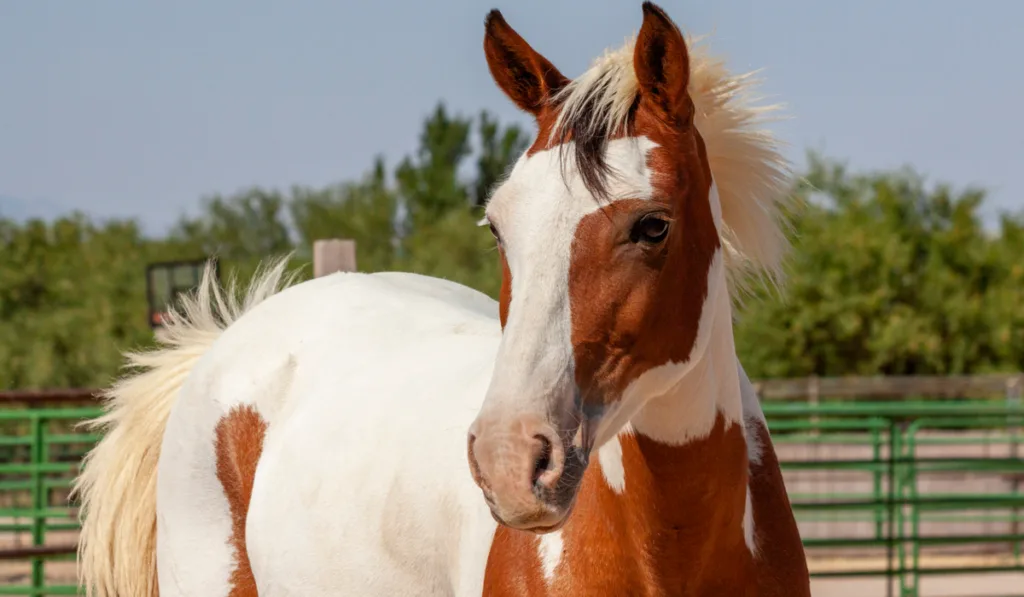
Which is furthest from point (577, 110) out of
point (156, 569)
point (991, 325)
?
point (991, 325)

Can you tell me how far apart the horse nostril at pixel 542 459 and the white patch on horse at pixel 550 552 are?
1.61ft

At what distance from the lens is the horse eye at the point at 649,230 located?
2150mm

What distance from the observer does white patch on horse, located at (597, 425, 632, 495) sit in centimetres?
239

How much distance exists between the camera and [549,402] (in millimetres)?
2000

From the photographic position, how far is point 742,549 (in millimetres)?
2445

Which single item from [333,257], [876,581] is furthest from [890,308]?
[333,257]

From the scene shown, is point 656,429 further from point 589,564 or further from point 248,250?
point 248,250

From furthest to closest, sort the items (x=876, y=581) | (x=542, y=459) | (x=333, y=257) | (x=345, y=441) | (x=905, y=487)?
1. (x=876, y=581)
2. (x=905, y=487)
3. (x=333, y=257)
4. (x=345, y=441)
5. (x=542, y=459)

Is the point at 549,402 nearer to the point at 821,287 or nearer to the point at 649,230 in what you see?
the point at 649,230

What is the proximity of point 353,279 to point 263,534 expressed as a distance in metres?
0.95

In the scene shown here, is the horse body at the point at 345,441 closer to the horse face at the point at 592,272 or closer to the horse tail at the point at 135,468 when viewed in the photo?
the horse tail at the point at 135,468

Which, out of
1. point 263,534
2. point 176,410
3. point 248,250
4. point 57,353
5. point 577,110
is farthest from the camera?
point 248,250

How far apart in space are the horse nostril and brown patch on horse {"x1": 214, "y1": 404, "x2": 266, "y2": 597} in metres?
1.88

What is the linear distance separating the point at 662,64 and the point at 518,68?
369 millimetres
